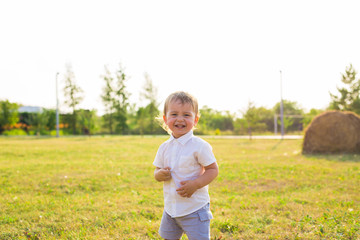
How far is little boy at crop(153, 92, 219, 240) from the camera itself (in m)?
2.51

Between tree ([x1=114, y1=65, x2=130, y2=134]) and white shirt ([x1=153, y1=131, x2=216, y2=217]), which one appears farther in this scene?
tree ([x1=114, y1=65, x2=130, y2=134])

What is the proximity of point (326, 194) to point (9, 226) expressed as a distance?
568 cm

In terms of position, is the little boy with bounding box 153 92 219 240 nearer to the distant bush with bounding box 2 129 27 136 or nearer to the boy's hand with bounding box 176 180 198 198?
the boy's hand with bounding box 176 180 198 198

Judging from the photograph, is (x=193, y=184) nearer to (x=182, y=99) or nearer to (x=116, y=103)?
(x=182, y=99)

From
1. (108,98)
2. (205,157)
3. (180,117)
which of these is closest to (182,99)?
(180,117)

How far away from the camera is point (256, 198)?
5570 mm

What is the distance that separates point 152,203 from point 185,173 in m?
2.88

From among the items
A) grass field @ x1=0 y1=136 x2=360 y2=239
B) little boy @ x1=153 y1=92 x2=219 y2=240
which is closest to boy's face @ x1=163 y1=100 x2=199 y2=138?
little boy @ x1=153 y1=92 x2=219 y2=240

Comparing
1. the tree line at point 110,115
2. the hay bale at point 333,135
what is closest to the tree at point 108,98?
the tree line at point 110,115

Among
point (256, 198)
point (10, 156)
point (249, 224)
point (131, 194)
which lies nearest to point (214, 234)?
point (249, 224)

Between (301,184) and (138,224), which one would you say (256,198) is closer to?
(301,184)

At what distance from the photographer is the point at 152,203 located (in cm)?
519

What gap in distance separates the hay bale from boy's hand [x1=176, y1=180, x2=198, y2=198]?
1211 centimetres

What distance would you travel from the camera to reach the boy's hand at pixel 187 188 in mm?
2459
